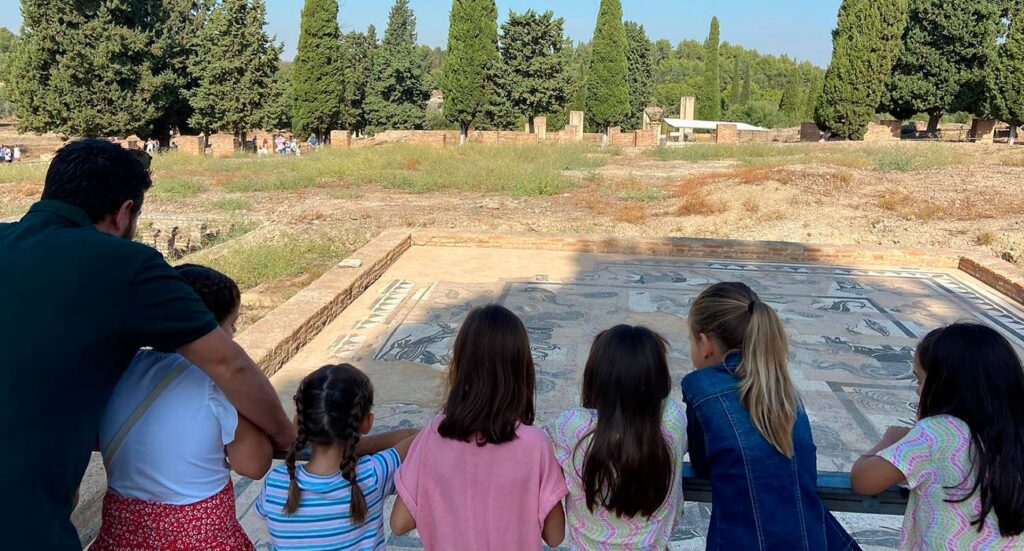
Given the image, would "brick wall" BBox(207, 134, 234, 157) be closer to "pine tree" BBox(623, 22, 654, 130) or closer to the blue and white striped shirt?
"pine tree" BBox(623, 22, 654, 130)

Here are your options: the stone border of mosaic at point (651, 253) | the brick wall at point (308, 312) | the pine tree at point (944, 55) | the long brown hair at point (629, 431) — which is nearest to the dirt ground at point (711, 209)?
the stone border of mosaic at point (651, 253)

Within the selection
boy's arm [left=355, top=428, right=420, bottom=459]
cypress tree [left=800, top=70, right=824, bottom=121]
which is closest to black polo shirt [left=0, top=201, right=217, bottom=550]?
boy's arm [left=355, top=428, right=420, bottom=459]

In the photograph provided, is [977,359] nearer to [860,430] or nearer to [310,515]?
[310,515]

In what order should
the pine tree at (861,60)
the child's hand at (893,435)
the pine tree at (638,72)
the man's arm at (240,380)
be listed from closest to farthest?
the man's arm at (240,380), the child's hand at (893,435), the pine tree at (861,60), the pine tree at (638,72)

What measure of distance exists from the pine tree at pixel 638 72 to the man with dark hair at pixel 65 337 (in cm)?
3512

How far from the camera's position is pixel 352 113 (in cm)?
3148

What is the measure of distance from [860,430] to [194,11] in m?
31.4

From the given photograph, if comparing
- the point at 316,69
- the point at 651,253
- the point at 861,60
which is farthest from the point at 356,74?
the point at 651,253

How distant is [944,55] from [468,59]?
17.0 metres

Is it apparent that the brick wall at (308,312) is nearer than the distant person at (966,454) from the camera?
No

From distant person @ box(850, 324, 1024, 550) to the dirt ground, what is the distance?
688cm

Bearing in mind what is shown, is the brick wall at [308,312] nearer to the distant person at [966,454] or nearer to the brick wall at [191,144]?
the distant person at [966,454]

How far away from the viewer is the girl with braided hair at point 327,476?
1.52 meters

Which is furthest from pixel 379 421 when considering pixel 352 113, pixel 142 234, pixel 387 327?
pixel 352 113
